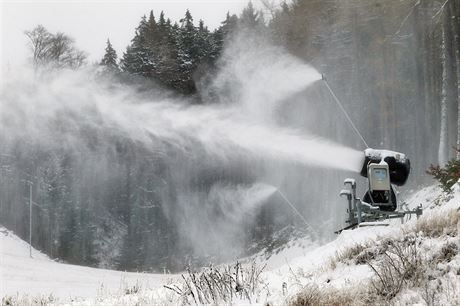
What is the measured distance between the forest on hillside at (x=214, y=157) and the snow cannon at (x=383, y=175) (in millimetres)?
12954

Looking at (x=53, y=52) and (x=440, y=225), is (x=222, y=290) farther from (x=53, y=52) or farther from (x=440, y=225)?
(x=53, y=52)

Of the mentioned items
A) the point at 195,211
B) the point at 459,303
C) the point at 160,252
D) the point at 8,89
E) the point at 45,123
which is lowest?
the point at 160,252

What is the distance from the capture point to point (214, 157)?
3469 centimetres

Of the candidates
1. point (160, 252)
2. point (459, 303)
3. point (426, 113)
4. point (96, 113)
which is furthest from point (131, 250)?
point (459, 303)

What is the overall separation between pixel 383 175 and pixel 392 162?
0.71 m

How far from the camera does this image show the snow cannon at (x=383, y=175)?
43.3ft

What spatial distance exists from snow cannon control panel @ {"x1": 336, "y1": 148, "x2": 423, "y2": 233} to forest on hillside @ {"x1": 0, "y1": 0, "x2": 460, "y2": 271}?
42.6ft

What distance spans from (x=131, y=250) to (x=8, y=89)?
1684cm

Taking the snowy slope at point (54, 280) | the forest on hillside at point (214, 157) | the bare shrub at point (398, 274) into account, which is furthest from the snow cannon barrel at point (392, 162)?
the forest on hillside at point (214, 157)

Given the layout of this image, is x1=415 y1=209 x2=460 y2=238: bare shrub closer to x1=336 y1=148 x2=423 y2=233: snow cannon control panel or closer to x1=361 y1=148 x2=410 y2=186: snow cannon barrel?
x1=336 y1=148 x2=423 y2=233: snow cannon control panel

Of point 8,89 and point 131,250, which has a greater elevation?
point 8,89

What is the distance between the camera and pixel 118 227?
32.8 m

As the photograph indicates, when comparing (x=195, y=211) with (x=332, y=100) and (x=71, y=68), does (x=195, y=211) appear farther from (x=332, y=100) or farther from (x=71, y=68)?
(x=71, y=68)

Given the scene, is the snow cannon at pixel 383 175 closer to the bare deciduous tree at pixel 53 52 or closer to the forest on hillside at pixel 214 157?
the forest on hillside at pixel 214 157
